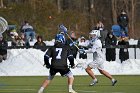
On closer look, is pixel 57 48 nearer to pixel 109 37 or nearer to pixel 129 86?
pixel 129 86

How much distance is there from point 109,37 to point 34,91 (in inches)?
587

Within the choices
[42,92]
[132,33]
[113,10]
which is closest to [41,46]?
[42,92]

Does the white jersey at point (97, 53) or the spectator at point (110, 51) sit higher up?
the white jersey at point (97, 53)

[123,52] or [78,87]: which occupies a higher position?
[78,87]

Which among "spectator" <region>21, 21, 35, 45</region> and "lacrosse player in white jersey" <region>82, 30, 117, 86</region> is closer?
"lacrosse player in white jersey" <region>82, 30, 117, 86</region>

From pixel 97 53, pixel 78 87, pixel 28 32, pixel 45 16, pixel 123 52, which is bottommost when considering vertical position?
pixel 123 52

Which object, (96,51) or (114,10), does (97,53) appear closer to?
(96,51)

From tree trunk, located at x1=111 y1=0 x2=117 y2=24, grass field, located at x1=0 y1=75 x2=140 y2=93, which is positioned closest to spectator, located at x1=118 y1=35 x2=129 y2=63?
grass field, located at x1=0 y1=75 x2=140 y2=93

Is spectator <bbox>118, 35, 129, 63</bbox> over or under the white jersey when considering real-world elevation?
under

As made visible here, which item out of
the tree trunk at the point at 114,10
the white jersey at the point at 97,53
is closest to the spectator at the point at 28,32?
the white jersey at the point at 97,53

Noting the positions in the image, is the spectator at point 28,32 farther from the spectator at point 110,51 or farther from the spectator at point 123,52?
the spectator at point 123,52

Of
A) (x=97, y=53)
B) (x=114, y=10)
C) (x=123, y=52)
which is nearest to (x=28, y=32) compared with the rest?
(x=123, y=52)

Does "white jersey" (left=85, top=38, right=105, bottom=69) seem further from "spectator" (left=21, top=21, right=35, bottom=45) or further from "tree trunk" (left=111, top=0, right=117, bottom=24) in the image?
"tree trunk" (left=111, top=0, right=117, bottom=24)

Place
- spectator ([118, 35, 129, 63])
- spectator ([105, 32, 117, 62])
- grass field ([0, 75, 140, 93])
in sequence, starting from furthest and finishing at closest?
spectator ([105, 32, 117, 62]) → spectator ([118, 35, 129, 63]) → grass field ([0, 75, 140, 93])
